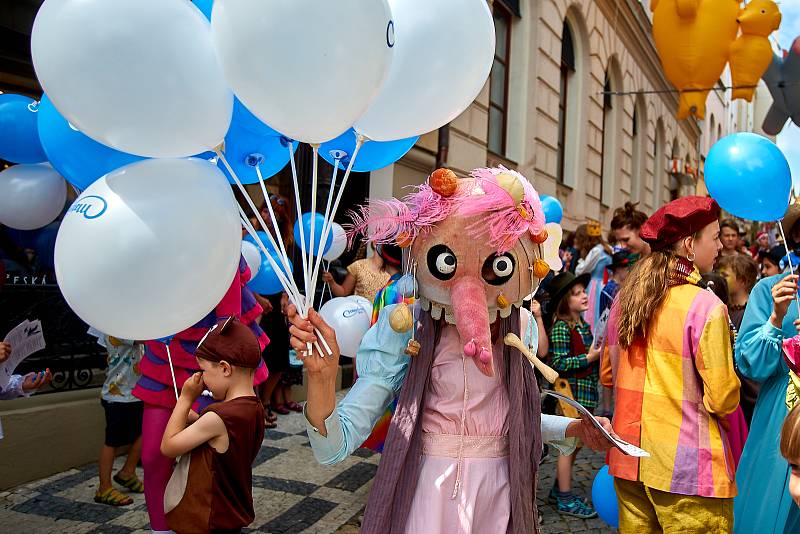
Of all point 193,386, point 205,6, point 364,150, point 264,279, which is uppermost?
point 205,6

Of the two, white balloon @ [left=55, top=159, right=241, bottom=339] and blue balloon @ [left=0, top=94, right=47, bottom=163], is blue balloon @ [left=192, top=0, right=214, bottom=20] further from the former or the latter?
blue balloon @ [left=0, top=94, right=47, bottom=163]

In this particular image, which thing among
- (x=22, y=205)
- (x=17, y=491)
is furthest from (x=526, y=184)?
(x=17, y=491)

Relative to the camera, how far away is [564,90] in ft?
45.4

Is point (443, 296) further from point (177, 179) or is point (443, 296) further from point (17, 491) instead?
point (17, 491)

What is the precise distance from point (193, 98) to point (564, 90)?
42.7ft

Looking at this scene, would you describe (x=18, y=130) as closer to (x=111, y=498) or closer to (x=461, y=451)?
(x=111, y=498)

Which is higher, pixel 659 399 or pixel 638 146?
pixel 638 146

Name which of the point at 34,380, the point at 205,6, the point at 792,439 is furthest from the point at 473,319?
the point at 34,380

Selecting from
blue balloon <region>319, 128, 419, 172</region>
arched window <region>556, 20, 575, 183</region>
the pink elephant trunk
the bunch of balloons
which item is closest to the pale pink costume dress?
the pink elephant trunk

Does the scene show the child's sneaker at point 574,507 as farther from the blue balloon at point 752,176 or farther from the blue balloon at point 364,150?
the blue balloon at point 364,150

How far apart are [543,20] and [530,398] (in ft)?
35.4

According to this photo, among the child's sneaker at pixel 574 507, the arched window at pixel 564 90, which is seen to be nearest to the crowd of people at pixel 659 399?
the child's sneaker at pixel 574 507

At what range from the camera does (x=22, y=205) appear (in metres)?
3.64

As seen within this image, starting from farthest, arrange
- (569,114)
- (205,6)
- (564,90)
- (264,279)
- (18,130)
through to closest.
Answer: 1. (569,114)
2. (564,90)
3. (264,279)
4. (18,130)
5. (205,6)
